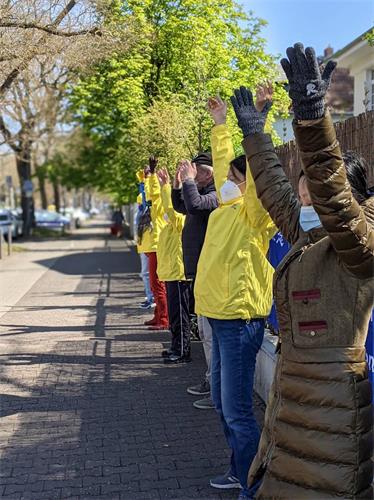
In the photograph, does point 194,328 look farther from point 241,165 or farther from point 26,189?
point 26,189

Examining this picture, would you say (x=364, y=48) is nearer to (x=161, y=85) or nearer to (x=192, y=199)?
(x=161, y=85)

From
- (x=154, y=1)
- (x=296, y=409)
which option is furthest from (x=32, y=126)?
(x=296, y=409)

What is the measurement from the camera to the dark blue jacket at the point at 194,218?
5035 millimetres

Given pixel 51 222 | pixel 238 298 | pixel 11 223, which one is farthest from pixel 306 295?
pixel 51 222

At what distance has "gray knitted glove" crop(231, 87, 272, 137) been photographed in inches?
115

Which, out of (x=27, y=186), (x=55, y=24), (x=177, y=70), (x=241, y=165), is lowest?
(x=241, y=165)

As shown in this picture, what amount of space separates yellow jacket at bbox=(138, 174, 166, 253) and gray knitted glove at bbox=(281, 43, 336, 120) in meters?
6.17

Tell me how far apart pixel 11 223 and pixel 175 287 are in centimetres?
2895

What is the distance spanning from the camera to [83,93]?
15.8 m

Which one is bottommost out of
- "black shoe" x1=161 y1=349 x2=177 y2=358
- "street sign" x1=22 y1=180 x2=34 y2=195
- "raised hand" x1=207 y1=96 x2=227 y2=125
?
"black shoe" x1=161 y1=349 x2=177 y2=358

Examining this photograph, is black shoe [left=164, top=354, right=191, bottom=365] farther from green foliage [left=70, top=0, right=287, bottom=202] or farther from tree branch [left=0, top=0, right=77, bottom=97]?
tree branch [left=0, top=0, right=77, bottom=97]

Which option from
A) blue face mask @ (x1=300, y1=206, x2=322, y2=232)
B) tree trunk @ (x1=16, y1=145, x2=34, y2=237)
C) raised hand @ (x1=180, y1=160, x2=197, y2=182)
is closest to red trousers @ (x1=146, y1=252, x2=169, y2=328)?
raised hand @ (x1=180, y1=160, x2=197, y2=182)

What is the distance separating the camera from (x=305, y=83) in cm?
214

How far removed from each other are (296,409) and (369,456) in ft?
1.02
